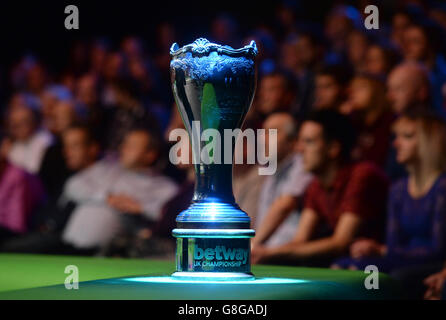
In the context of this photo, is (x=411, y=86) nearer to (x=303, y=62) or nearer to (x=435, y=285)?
(x=303, y=62)

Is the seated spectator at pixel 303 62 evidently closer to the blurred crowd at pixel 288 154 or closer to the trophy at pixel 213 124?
the blurred crowd at pixel 288 154

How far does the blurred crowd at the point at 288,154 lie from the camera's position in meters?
3.72

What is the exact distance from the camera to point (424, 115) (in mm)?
3746

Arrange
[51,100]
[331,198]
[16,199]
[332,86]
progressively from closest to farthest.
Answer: [331,198]
[332,86]
[16,199]
[51,100]

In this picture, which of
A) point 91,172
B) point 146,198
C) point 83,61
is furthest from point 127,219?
point 83,61

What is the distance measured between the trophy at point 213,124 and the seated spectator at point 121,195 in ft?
8.37

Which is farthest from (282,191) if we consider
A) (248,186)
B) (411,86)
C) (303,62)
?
(411,86)

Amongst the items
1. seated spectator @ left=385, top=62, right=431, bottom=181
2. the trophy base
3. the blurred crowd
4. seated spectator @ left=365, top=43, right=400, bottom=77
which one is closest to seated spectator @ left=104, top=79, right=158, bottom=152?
the blurred crowd

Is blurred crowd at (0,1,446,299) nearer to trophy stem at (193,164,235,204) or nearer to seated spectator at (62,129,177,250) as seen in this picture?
seated spectator at (62,129,177,250)

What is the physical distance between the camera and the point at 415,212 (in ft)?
11.9

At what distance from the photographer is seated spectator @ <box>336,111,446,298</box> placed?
352 cm

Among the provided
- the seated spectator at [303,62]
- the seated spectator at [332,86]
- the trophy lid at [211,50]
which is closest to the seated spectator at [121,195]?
the seated spectator at [303,62]

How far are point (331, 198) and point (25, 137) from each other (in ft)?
8.14
